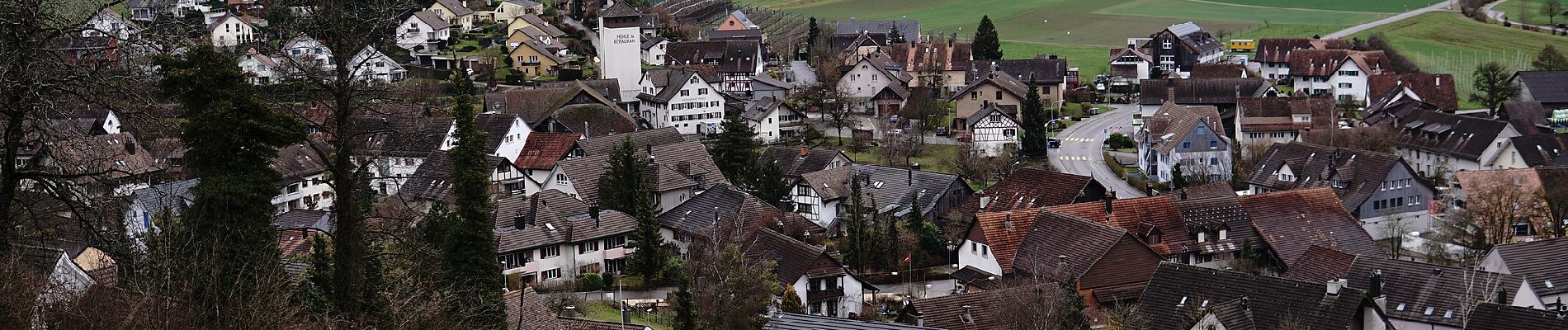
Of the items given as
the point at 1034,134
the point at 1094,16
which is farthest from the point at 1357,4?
the point at 1034,134

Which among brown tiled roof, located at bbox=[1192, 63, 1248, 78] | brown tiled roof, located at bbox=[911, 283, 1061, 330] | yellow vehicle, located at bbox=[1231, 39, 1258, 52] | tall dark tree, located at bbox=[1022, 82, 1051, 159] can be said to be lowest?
brown tiled roof, located at bbox=[911, 283, 1061, 330]

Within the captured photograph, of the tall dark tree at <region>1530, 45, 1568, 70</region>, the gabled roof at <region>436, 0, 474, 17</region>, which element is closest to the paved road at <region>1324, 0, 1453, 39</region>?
the tall dark tree at <region>1530, 45, 1568, 70</region>

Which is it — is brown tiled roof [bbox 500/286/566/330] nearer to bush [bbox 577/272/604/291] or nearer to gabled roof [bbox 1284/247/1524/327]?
bush [bbox 577/272/604/291]

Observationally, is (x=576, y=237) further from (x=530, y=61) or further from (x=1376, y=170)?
(x=530, y=61)

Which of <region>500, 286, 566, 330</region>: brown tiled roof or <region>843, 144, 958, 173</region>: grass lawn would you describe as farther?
<region>843, 144, 958, 173</region>: grass lawn

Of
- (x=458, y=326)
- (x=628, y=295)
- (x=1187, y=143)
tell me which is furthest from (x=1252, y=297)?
(x=1187, y=143)
